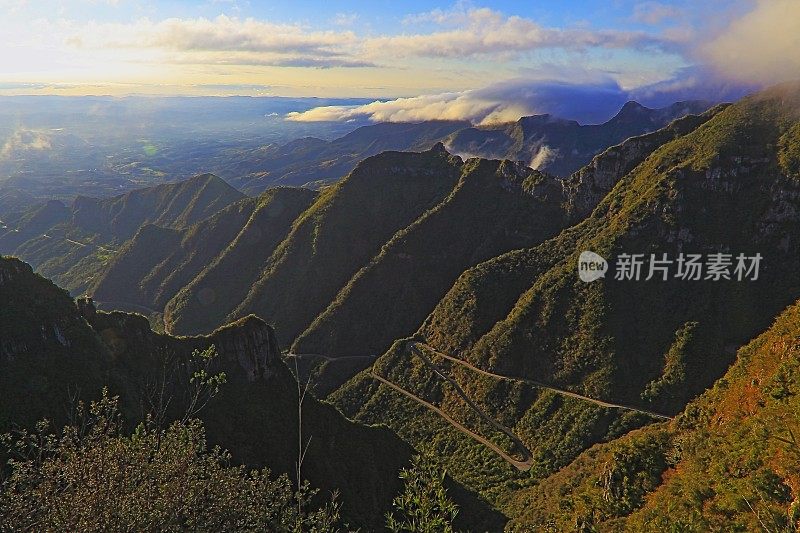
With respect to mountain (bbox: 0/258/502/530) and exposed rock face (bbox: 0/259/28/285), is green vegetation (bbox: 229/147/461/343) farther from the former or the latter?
exposed rock face (bbox: 0/259/28/285)

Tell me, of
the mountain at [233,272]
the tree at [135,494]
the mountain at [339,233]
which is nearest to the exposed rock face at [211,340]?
the tree at [135,494]

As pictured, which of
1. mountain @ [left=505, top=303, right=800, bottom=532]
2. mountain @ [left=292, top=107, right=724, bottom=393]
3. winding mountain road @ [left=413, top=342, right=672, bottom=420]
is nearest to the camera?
mountain @ [left=505, top=303, right=800, bottom=532]

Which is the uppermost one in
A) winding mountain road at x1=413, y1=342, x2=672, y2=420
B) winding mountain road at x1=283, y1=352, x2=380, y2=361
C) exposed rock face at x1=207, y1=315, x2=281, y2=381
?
exposed rock face at x1=207, y1=315, x2=281, y2=381

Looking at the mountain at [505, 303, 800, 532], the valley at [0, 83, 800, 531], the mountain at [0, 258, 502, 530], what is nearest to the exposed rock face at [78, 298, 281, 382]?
the mountain at [0, 258, 502, 530]

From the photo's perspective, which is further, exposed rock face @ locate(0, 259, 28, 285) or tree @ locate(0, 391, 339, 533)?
exposed rock face @ locate(0, 259, 28, 285)

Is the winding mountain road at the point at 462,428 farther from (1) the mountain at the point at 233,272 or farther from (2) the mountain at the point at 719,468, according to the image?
(1) the mountain at the point at 233,272

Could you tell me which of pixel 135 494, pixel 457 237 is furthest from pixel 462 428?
pixel 135 494

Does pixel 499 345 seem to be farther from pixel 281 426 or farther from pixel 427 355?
pixel 281 426
